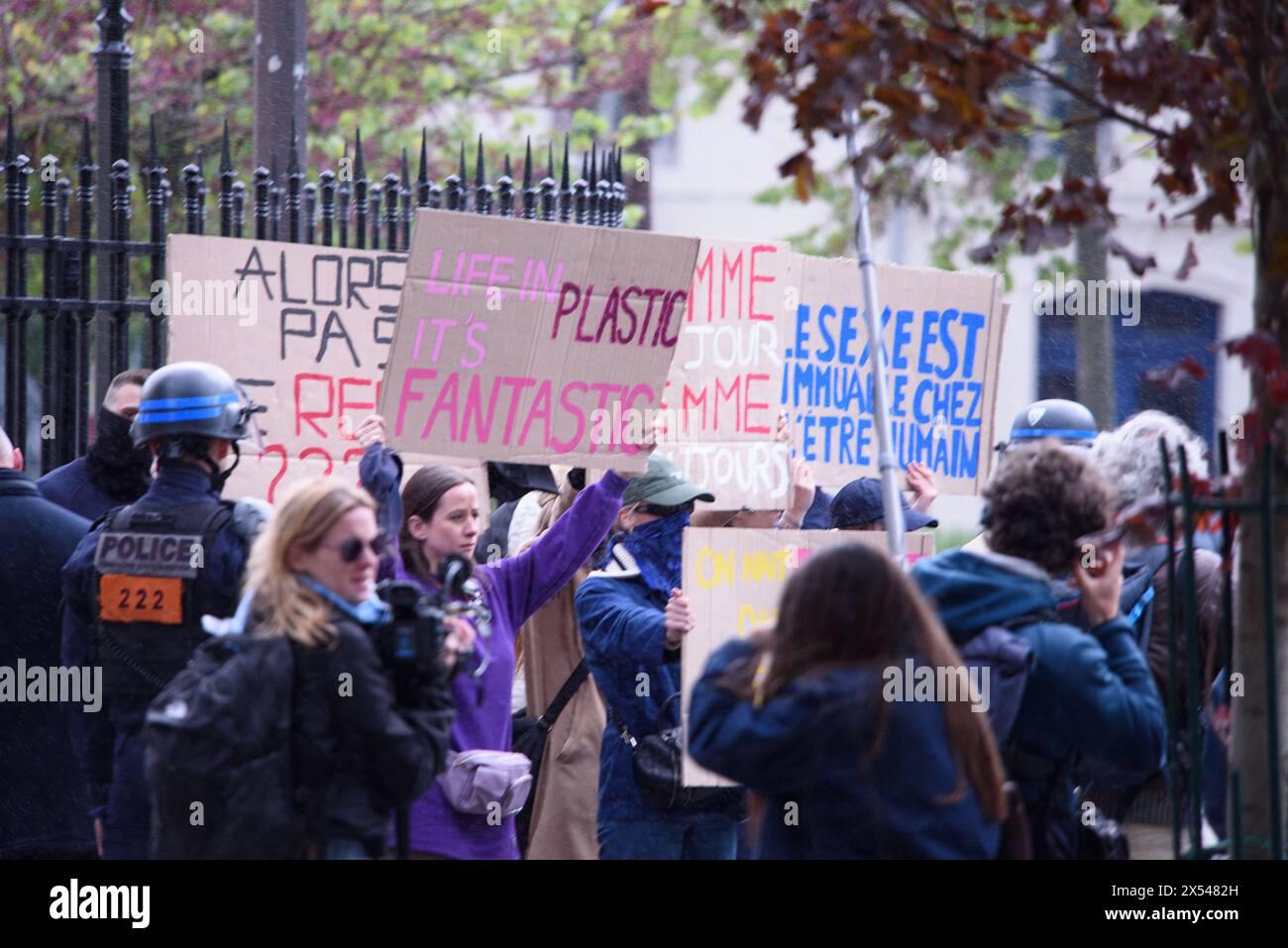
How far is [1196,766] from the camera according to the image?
395 cm

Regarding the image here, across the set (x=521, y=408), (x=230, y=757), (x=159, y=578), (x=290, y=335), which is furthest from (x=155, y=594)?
(x=290, y=335)

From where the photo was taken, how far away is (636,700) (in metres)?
5.52

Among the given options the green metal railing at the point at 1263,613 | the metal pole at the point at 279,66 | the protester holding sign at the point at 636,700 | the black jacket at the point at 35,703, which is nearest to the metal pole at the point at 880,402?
the green metal railing at the point at 1263,613

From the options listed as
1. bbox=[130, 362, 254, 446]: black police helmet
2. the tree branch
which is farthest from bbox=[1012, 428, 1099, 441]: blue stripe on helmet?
bbox=[130, 362, 254, 446]: black police helmet

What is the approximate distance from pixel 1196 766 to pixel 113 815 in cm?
262

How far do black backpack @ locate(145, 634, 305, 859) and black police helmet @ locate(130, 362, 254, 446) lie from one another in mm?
1146

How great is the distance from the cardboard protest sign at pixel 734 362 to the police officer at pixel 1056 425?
811 millimetres

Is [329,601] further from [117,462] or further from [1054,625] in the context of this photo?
[117,462]

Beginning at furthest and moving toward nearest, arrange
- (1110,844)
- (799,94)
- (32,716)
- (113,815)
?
(32,716)
(113,815)
(1110,844)
(799,94)

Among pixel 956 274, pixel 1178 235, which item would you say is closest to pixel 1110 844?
pixel 956 274

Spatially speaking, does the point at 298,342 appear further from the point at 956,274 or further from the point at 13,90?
the point at 13,90

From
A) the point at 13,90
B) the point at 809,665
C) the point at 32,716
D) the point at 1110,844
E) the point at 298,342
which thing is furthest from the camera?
the point at 13,90

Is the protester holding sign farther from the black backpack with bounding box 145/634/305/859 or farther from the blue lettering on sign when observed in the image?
the black backpack with bounding box 145/634/305/859

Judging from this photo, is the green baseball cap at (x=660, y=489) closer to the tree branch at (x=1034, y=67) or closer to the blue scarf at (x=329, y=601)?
the blue scarf at (x=329, y=601)
